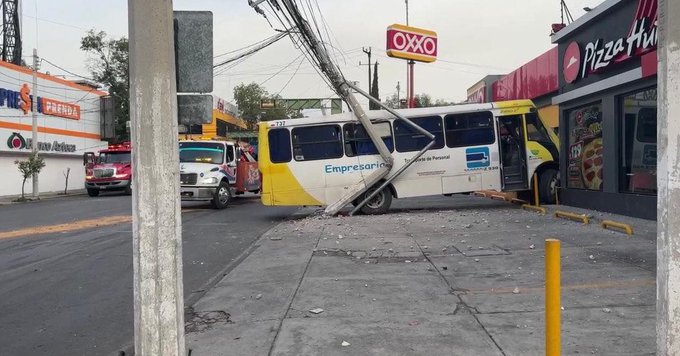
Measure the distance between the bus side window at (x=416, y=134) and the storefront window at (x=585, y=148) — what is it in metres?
3.39

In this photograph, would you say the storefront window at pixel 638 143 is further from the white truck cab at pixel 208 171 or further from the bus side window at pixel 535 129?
the white truck cab at pixel 208 171

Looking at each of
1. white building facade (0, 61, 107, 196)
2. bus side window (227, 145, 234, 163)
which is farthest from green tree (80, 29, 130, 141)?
bus side window (227, 145, 234, 163)

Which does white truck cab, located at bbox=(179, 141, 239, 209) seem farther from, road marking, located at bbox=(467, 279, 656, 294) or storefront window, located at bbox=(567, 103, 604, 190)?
road marking, located at bbox=(467, 279, 656, 294)

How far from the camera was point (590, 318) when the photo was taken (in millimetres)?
5430

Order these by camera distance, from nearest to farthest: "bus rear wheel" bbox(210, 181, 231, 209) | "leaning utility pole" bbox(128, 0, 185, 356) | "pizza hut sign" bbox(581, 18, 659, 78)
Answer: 1. "leaning utility pole" bbox(128, 0, 185, 356)
2. "pizza hut sign" bbox(581, 18, 659, 78)
3. "bus rear wheel" bbox(210, 181, 231, 209)

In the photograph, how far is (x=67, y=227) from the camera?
14445 millimetres

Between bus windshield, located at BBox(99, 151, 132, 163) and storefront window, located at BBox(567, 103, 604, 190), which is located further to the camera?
bus windshield, located at BBox(99, 151, 132, 163)

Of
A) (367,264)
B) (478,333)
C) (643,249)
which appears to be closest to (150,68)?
(478,333)

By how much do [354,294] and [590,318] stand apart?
2.55 metres

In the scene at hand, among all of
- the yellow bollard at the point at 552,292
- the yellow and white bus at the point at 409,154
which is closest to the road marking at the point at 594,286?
the yellow bollard at the point at 552,292

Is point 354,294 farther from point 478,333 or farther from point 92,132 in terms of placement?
point 92,132

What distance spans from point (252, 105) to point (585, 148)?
6098cm

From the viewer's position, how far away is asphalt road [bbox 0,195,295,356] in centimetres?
562

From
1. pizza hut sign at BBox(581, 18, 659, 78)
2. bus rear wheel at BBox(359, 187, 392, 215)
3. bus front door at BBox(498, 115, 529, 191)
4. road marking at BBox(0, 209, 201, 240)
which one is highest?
pizza hut sign at BBox(581, 18, 659, 78)
